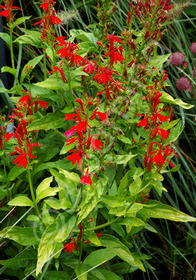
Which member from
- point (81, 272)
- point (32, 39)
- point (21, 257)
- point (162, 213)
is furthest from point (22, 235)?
point (32, 39)

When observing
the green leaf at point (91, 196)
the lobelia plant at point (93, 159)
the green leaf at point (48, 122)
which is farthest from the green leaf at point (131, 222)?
the green leaf at point (48, 122)

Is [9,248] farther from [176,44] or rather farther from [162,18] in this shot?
[176,44]

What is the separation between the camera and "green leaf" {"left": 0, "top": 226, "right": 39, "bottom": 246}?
97cm

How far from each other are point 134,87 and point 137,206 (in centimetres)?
37

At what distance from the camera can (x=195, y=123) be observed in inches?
69.8

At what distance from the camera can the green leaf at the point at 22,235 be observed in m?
0.97

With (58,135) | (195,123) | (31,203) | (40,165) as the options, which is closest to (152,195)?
(195,123)

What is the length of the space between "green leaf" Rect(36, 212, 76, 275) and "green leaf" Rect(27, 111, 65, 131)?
299 millimetres

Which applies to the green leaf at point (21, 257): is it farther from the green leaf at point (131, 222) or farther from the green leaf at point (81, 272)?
the green leaf at point (131, 222)

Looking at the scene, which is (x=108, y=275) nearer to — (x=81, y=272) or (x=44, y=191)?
(x=81, y=272)

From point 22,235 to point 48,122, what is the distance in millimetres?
363

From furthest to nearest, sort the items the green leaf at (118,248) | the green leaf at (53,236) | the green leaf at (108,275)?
1. the green leaf at (108,275)
2. the green leaf at (118,248)
3. the green leaf at (53,236)

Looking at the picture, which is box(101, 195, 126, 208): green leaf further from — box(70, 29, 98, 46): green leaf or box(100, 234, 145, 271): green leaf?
box(70, 29, 98, 46): green leaf

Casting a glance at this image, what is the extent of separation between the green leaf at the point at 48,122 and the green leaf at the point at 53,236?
30cm
